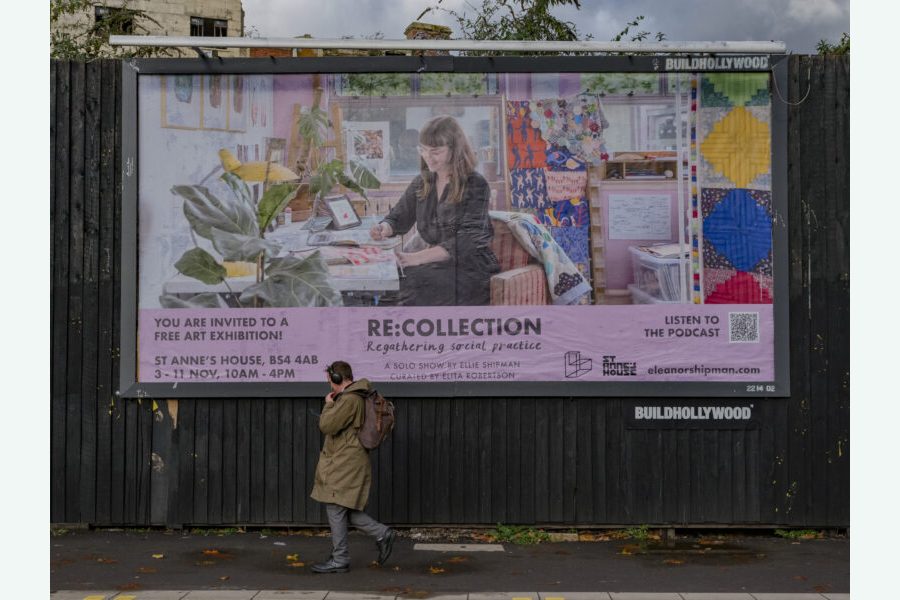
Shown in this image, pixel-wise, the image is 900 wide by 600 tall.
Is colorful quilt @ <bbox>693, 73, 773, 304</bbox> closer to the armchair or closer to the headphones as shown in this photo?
the armchair

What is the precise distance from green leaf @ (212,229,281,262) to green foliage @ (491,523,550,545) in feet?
12.0

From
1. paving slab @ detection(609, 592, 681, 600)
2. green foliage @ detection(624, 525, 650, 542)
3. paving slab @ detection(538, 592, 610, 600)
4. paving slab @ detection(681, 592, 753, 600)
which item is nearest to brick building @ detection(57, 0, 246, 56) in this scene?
green foliage @ detection(624, 525, 650, 542)

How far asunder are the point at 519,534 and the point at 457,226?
3.18 meters

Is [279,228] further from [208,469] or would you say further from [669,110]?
[669,110]

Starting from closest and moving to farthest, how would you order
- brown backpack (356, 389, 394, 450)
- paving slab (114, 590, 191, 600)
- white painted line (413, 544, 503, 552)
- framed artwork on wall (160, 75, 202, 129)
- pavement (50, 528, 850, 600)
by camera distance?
paving slab (114, 590, 191, 600)
pavement (50, 528, 850, 600)
brown backpack (356, 389, 394, 450)
white painted line (413, 544, 503, 552)
framed artwork on wall (160, 75, 202, 129)

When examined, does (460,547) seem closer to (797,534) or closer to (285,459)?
(285,459)

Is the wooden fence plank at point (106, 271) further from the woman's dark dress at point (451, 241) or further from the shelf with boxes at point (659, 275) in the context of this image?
the shelf with boxes at point (659, 275)

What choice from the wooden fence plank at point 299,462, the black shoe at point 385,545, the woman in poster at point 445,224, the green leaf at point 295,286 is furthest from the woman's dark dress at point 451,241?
the black shoe at point 385,545

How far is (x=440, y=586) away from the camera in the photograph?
299 inches

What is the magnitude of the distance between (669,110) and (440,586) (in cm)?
521

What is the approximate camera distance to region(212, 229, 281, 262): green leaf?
9.58 m

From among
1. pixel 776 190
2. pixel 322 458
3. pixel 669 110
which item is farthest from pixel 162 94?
pixel 776 190

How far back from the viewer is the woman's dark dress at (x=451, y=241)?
952cm

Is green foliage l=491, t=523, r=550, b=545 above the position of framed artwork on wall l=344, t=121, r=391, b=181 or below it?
below
